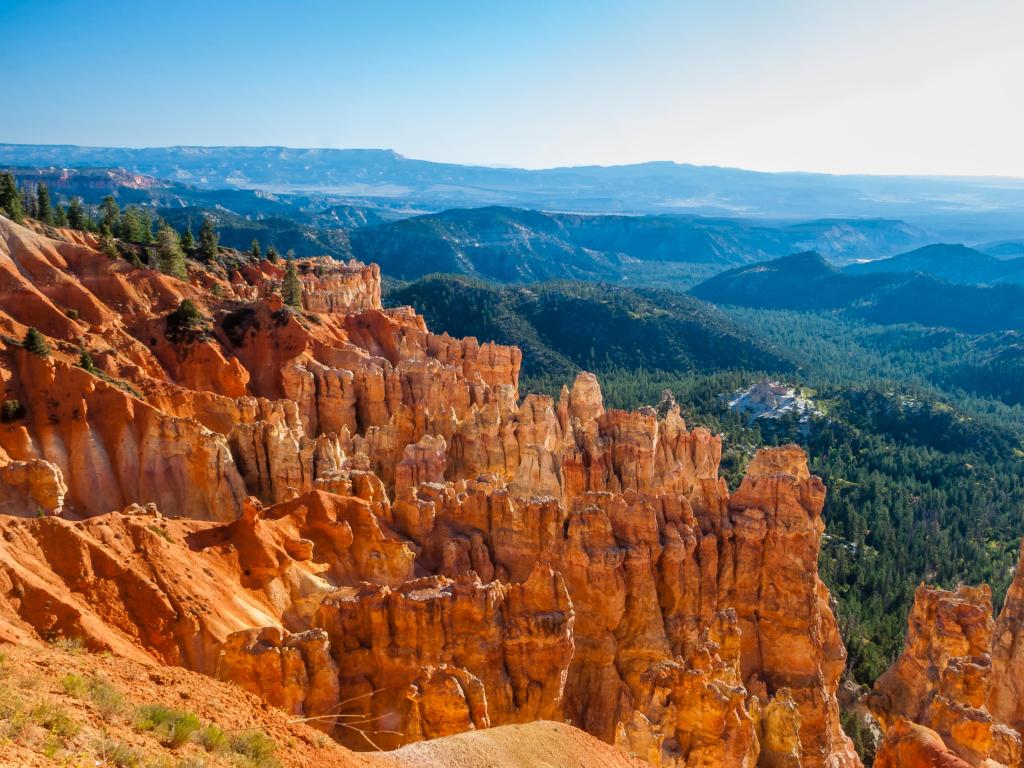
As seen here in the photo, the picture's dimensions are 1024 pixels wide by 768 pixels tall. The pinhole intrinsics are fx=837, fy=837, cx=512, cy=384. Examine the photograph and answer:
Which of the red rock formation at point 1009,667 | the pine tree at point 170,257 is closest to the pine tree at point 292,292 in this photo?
the pine tree at point 170,257

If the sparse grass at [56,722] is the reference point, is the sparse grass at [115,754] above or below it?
below

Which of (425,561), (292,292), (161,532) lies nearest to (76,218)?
(292,292)

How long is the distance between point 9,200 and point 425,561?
48.8 m

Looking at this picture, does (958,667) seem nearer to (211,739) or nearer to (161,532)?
(211,739)

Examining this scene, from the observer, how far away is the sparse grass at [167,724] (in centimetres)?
1148

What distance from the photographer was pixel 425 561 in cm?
2775

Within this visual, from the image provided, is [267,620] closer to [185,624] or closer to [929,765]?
[185,624]

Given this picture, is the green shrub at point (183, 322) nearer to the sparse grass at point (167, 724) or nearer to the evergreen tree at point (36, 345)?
the evergreen tree at point (36, 345)

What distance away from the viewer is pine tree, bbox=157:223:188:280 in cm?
5784

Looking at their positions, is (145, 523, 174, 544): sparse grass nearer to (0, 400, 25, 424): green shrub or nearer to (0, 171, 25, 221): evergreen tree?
(0, 400, 25, 424): green shrub

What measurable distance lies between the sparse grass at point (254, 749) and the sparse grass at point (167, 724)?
24.6 inches

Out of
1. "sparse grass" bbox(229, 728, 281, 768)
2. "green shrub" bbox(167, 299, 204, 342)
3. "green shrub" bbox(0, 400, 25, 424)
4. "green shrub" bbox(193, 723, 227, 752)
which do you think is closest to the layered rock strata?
"sparse grass" bbox(229, 728, 281, 768)

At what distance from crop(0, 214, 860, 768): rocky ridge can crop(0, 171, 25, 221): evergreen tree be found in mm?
7832

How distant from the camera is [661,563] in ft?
93.9
